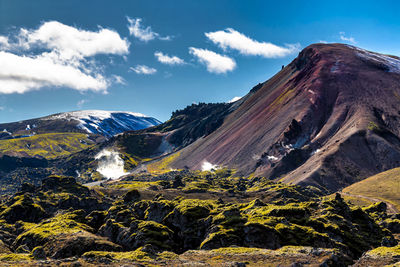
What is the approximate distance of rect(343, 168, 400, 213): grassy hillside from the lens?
147 m

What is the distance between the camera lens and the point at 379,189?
16138cm

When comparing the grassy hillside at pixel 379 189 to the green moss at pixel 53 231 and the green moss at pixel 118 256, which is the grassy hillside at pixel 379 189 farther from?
the green moss at pixel 53 231

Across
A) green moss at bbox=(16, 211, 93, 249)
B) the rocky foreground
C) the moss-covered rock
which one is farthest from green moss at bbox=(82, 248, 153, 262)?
the moss-covered rock

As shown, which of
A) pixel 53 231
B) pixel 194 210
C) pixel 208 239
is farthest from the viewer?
pixel 53 231

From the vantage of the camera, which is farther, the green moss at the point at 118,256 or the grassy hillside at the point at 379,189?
the grassy hillside at the point at 379,189

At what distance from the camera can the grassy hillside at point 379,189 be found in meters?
147

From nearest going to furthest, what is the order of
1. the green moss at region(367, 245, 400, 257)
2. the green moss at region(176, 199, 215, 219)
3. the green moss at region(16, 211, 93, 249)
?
1. the green moss at region(367, 245, 400, 257)
2. the green moss at region(176, 199, 215, 219)
3. the green moss at region(16, 211, 93, 249)

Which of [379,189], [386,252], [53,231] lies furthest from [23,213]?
[379,189]

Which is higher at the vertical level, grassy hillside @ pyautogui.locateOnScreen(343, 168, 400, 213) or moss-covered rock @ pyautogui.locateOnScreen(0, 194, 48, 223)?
moss-covered rock @ pyautogui.locateOnScreen(0, 194, 48, 223)

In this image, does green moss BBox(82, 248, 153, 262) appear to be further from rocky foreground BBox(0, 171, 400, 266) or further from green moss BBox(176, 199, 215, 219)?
green moss BBox(176, 199, 215, 219)

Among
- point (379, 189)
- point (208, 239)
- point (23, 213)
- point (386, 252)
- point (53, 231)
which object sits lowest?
point (379, 189)

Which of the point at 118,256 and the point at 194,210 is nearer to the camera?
the point at 118,256

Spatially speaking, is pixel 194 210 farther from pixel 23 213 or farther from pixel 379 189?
pixel 379 189

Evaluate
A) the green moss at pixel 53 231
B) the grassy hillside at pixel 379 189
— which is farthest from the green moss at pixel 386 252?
the grassy hillside at pixel 379 189
